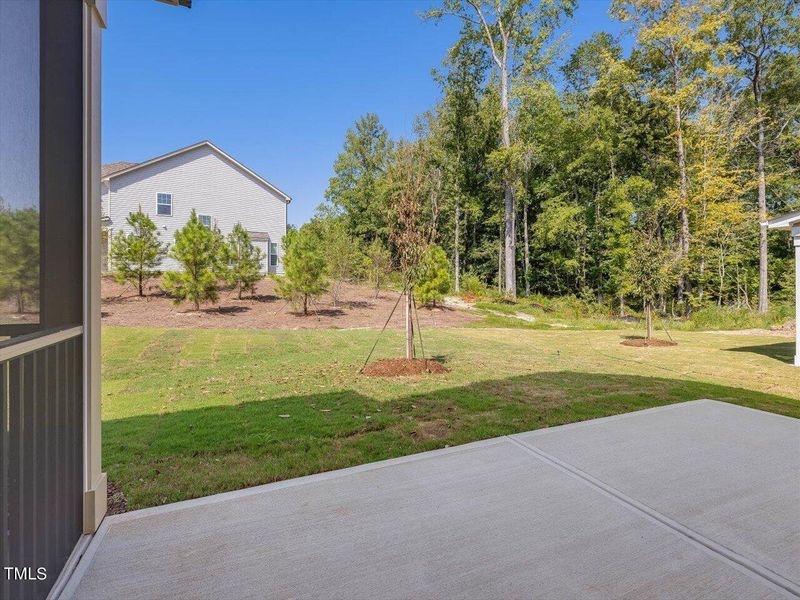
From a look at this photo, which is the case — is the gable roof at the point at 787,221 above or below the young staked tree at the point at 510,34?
below

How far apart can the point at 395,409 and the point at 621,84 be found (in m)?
20.3

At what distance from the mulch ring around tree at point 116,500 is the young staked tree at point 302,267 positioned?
933 cm

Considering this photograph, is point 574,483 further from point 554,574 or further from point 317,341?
point 317,341

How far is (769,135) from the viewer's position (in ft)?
59.3

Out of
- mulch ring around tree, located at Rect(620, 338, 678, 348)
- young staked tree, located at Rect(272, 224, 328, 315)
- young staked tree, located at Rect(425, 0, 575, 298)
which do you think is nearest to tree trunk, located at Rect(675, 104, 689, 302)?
young staked tree, located at Rect(425, 0, 575, 298)

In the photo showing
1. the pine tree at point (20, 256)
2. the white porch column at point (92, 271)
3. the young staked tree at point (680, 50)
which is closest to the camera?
the pine tree at point (20, 256)

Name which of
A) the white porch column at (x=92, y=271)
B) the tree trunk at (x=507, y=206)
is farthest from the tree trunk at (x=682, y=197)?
the white porch column at (x=92, y=271)

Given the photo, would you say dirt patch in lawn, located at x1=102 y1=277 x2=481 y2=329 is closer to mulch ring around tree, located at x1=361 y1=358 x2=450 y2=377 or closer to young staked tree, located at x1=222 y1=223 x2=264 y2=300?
young staked tree, located at x1=222 y1=223 x2=264 y2=300

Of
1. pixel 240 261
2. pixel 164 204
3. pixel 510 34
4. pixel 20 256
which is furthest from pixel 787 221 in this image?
pixel 164 204

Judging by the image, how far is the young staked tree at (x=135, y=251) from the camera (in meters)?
12.4

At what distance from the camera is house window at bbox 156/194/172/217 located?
1795 centimetres

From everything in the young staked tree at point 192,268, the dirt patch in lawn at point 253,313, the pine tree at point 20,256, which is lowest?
the dirt patch in lawn at point 253,313

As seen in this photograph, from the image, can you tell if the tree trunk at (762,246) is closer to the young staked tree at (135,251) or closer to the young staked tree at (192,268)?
the young staked tree at (192,268)

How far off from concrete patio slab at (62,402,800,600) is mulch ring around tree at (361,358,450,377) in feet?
10.2
